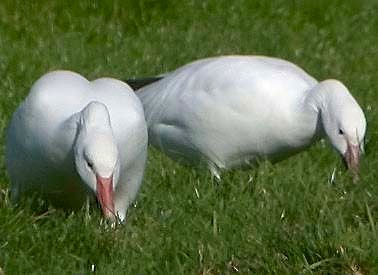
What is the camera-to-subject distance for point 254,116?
8211mm

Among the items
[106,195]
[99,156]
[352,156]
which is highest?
[99,156]

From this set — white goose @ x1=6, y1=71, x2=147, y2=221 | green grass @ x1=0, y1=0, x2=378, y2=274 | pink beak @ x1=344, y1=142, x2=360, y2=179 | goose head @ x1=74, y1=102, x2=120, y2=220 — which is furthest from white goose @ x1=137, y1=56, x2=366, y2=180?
goose head @ x1=74, y1=102, x2=120, y2=220

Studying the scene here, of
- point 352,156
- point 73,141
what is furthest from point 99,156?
point 352,156

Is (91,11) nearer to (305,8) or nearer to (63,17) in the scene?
(63,17)

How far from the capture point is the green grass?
5727 millimetres

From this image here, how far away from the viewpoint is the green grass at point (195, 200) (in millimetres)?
5727

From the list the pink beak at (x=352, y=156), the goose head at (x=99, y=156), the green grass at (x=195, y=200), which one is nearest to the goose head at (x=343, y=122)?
the pink beak at (x=352, y=156)

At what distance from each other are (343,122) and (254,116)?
0.52 m

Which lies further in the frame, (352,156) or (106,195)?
(352,156)

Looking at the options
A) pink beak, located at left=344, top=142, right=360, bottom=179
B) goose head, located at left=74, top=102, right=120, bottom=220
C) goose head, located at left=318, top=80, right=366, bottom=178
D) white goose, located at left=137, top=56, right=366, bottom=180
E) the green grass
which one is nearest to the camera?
the green grass

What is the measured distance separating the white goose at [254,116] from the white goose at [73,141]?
3.68 ft

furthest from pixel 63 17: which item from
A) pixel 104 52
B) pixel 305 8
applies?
pixel 305 8

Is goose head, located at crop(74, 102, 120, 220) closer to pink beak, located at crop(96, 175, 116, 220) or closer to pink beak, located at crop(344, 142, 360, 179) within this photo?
pink beak, located at crop(96, 175, 116, 220)

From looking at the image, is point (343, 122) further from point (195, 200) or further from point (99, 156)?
point (99, 156)
